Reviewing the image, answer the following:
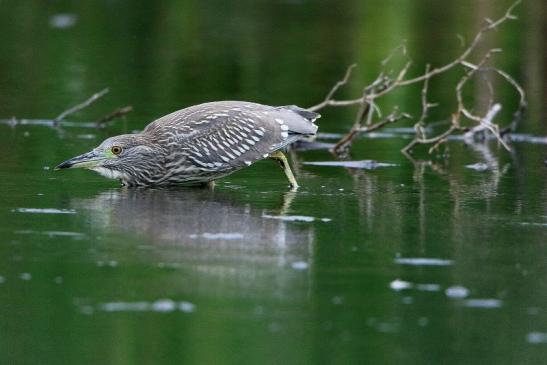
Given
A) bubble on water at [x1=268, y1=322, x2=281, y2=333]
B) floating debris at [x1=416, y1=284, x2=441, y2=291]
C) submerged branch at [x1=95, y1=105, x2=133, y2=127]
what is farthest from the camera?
submerged branch at [x1=95, y1=105, x2=133, y2=127]

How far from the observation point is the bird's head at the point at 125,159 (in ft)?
36.8

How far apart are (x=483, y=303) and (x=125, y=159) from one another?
4.38 metres

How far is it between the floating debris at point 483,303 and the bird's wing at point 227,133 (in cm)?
393

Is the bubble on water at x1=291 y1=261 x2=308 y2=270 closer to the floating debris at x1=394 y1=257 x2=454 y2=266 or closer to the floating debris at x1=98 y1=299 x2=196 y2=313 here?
the floating debris at x1=394 y1=257 x2=454 y2=266

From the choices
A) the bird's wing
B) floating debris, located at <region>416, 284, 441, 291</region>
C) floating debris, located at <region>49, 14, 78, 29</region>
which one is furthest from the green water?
floating debris, located at <region>49, 14, 78, 29</region>

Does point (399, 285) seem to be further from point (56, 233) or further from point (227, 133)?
point (227, 133)

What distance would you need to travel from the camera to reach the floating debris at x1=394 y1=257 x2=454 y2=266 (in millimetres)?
8461

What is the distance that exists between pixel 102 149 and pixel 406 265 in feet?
11.8

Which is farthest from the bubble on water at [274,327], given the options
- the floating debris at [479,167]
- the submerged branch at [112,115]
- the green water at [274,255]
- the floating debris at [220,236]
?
the submerged branch at [112,115]

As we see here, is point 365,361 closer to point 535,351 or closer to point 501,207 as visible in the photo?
point 535,351

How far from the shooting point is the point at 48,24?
1000 inches

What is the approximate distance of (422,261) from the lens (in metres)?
8.53

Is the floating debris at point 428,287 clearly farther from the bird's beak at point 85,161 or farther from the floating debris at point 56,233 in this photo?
the bird's beak at point 85,161

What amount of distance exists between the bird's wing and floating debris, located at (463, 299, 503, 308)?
3.93 meters
